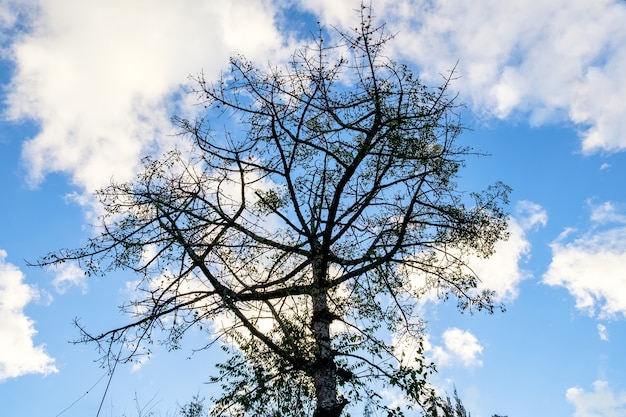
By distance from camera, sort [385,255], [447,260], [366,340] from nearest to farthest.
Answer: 1. [366,340]
2. [385,255]
3. [447,260]

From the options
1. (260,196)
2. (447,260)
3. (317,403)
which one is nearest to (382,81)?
(260,196)

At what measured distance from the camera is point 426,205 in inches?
411

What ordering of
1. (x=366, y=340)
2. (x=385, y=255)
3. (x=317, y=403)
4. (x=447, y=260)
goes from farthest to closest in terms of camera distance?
(x=447, y=260) < (x=385, y=255) < (x=366, y=340) < (x=317, y=403)

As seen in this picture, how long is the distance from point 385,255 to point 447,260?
1.80 m

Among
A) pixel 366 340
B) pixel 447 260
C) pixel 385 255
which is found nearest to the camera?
pixel 366 340

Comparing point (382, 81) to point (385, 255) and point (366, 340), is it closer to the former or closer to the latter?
point (385, 255)

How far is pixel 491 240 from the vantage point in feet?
35.8

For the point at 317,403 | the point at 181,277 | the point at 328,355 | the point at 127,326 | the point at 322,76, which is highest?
the point at 322,76

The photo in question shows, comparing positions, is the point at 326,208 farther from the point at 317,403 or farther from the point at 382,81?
the point at 317,403

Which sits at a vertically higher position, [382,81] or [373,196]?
[382,81]

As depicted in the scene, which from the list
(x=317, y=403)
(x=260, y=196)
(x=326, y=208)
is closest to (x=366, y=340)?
(x=317, y=403)

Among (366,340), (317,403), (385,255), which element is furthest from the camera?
(385,255)

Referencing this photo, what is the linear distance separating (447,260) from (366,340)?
3052 millimetres

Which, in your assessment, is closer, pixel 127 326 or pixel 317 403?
pixel 317 403
